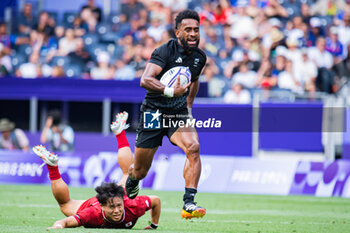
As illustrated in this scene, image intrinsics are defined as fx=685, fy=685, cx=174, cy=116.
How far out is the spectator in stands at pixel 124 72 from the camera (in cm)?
1773

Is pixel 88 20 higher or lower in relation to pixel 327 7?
lower

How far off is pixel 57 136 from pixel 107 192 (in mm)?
8711

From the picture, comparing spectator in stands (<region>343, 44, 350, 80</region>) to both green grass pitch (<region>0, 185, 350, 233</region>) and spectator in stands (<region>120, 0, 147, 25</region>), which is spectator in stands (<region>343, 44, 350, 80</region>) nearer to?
green grass pitch (<region>0, 185, 350, 233</region>)

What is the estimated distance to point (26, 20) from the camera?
21531 millimetres

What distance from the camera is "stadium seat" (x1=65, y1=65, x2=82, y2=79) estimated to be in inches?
720

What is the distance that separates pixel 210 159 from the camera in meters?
15.5

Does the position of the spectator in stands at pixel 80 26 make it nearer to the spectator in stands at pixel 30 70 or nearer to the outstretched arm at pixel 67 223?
the spectator in stands at pixel 30 70

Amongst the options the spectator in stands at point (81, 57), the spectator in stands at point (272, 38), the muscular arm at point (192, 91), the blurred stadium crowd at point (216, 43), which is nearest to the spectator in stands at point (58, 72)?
the blurred stadium crowd at point (216, 43)

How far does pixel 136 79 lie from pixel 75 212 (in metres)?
7.66

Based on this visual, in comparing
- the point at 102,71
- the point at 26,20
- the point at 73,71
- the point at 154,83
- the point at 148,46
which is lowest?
the point at 73,71

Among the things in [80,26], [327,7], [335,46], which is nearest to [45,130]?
[80,26]

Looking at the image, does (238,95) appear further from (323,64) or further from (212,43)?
(212,43)

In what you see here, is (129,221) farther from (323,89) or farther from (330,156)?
(323,89)

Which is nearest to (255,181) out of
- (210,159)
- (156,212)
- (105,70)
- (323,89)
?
(210,159)
